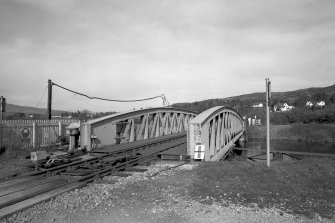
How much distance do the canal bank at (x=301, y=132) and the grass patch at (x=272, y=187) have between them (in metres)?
52.7

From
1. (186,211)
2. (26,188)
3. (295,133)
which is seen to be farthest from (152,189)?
(295,133)

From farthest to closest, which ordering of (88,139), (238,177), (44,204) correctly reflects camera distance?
(88,139), (238,177), (44,204)

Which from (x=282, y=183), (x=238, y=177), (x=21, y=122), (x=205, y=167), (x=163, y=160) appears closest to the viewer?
(x=282, y=183)

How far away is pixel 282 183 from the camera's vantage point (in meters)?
8.00

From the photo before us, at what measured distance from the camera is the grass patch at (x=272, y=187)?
20.4 ft

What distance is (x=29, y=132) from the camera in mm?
15742

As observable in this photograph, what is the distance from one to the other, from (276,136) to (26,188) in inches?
2484

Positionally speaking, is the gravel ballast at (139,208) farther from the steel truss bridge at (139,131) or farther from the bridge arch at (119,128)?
the bridge arch at (119,128)

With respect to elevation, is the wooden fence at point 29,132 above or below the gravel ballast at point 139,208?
above

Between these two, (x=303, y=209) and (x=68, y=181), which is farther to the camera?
(x=68, y=181)

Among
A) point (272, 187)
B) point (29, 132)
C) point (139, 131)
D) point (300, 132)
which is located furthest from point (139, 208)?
point (300, 132)

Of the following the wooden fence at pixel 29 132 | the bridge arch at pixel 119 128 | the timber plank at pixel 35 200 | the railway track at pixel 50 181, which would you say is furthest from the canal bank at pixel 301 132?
the timber plank at pixel 35 200

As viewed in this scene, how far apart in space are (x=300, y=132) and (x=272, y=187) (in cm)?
5908

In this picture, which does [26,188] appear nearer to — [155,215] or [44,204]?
[44,204]
